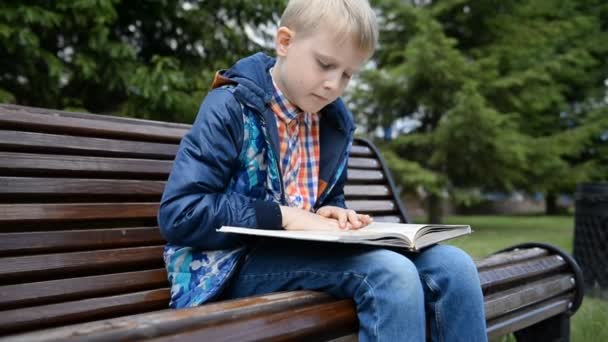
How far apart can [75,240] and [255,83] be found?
0.63 metres

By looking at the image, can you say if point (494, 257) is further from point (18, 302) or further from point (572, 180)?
point (572, 180)

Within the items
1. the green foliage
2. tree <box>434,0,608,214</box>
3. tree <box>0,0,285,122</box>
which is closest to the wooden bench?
tree <box>0,0,285,122</box>

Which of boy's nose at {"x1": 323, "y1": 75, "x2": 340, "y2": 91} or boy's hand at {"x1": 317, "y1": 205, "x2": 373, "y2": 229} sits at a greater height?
boy's nose at {"x1": 323, "y1": 75, "x2": 340, "y2": 91}

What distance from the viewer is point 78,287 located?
146cm

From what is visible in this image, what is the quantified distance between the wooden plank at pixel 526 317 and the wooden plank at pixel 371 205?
74 centimetres

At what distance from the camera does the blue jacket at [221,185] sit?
52.7 inches

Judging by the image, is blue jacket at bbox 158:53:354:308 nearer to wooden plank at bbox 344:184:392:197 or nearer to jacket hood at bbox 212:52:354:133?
jacket hood at bbox 212:52:354:133

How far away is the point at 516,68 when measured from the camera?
38.1 ft

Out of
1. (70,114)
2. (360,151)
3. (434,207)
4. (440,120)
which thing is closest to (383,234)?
(70,114)

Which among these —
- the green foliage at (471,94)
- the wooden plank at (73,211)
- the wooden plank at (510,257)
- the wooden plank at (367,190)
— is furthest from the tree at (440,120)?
the wooden plank at (73,211)

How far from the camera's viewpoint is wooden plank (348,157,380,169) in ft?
8.52

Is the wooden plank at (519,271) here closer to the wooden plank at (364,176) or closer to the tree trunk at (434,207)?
the wooden plank at (364,176)

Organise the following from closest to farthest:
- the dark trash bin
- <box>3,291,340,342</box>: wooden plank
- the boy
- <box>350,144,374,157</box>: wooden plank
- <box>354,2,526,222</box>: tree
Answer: <box>3,291,340,342</box>: wooden plank
the boy
<box>350,144,374,157</box>: wooden plank
the dark trash bin
<box>354,2,526,222</box>: tree

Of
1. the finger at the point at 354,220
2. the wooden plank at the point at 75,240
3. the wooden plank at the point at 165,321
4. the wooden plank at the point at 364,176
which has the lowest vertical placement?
the wooden plank at the point at 165,321
